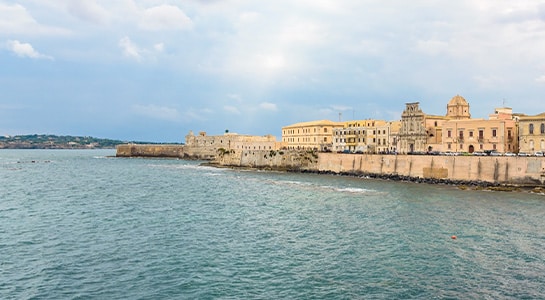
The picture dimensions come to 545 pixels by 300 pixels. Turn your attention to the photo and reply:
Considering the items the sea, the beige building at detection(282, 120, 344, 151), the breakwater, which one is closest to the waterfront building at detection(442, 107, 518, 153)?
the breakwater

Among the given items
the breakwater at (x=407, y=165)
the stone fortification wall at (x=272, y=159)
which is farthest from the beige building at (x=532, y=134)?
the stone fortification wall at (x=272, y=159)

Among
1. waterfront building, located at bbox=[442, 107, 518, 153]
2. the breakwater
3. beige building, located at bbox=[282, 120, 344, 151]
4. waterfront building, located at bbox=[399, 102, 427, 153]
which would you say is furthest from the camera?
beige building, located at bbox=[282, 120, 344, 151]

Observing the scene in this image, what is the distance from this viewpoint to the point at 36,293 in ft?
63.0

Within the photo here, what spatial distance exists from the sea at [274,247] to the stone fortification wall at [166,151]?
88482 millimetres

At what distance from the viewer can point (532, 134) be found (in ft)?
202

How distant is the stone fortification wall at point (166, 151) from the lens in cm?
13600

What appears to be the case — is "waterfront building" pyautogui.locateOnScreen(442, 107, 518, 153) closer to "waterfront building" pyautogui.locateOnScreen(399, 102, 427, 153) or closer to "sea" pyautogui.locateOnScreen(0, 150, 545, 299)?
"waterfront building" pyautogui.locateOnScreen(399, 102, 427, 153)

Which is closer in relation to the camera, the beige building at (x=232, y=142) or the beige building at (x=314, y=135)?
the beige building at (x=314, y=135)

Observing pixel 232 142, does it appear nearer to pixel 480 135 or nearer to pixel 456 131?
pixel 456 131

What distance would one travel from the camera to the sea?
1983cm

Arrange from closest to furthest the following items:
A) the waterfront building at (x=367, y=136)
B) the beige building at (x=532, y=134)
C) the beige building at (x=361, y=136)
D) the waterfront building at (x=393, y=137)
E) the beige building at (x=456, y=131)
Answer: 1. the beige building at (x=532, y=134)
2. the beige building at (x=456, y=131)
3. the waterfront building at (x=393, y=137)
4. the waterfront building at (x=367, y=136)
5. the beige building at (x=361, y=136)

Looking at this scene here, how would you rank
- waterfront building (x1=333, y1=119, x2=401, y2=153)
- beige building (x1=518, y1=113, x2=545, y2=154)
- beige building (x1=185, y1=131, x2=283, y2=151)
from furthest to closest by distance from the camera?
beige building (x1=185, y1=131, x2=283, y2=151) < waterfront building (x1=333, y1=119, x2=401, y2=153) < beige building (x1=518, y1=113, x2=545, y2=154)

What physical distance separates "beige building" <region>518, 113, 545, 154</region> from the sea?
17161mm

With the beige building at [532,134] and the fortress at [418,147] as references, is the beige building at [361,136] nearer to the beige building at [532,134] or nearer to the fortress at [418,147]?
the fortress at [418,147]
